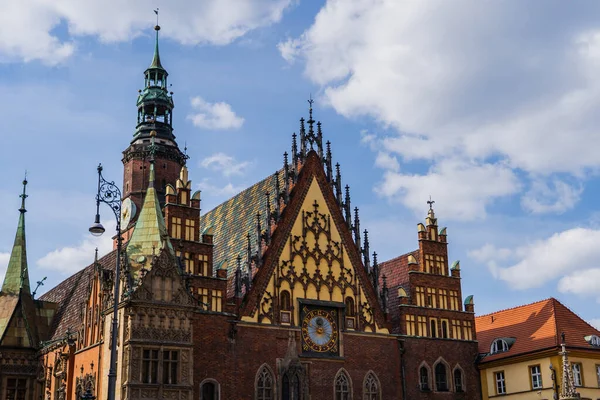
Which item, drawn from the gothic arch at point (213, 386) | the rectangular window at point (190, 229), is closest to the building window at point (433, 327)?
the gothic arch at point (213, 386)

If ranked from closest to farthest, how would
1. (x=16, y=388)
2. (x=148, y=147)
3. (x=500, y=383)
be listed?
(x=16, y=388) → (x=500, y=383) → (x=148, y=147)

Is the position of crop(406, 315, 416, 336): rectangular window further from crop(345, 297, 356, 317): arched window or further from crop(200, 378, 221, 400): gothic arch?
crop(200, 378, 221, 400): gothic arch

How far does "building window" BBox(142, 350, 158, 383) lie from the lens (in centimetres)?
3872

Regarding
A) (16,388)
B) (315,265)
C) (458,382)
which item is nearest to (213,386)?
(315,265)

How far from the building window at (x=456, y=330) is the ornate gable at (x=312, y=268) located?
4.96 m

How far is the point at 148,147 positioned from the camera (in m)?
60.1

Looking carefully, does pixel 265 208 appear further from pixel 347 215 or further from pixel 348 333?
pixel 348 333

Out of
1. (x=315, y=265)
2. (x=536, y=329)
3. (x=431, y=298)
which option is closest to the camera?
(x=315, y=265)

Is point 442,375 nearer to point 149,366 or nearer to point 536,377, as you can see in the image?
point 536,377

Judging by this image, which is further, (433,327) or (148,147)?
(148,147)

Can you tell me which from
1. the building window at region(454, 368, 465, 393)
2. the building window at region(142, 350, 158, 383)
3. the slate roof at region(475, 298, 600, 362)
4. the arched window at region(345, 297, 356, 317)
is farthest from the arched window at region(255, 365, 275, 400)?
the slate roof at region(475, 298, 600, 362)

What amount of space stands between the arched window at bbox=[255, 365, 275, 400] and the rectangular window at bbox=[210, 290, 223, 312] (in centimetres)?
387

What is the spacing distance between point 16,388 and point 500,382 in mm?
28560

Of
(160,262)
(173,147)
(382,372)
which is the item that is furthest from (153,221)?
(173,147)
